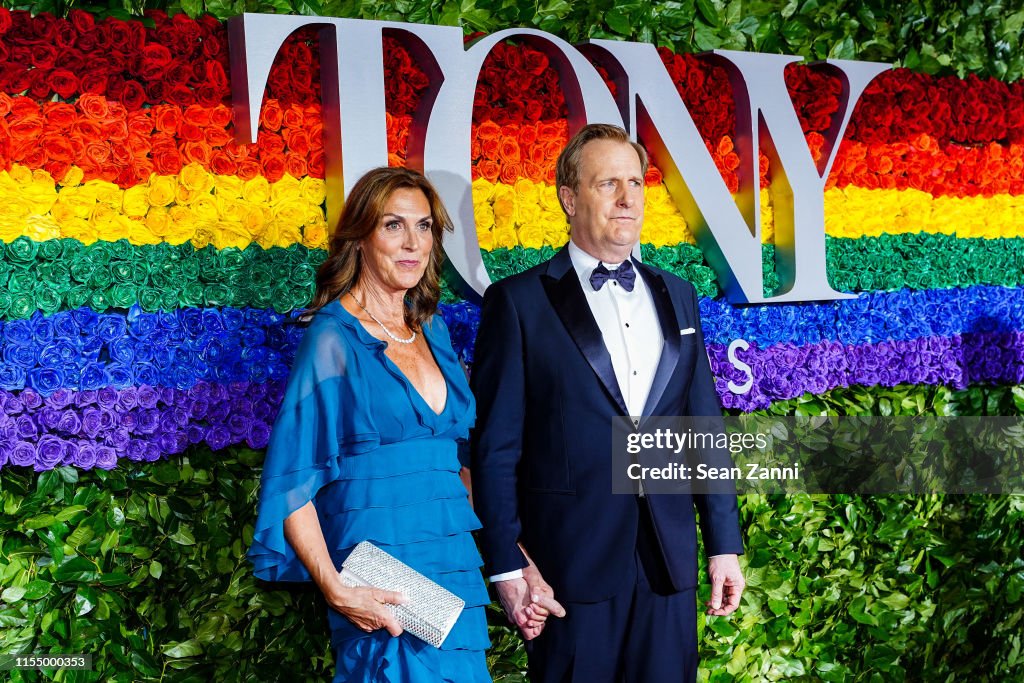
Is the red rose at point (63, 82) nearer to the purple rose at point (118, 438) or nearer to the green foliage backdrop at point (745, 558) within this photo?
the green foliage backdrop at point (745, 558)

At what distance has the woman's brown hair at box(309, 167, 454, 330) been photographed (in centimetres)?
245

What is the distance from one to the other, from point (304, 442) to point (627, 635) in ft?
2.99

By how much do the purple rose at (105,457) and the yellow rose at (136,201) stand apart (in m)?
0.58

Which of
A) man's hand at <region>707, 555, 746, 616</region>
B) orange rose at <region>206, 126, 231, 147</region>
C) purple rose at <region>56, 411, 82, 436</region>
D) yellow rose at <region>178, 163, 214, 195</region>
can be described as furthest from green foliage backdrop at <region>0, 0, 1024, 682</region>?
man's hand at <region>707, 555, 746, 616</region>

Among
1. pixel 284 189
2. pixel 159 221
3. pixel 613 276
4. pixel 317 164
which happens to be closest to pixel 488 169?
pixel 317 164

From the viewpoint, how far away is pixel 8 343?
2645mm

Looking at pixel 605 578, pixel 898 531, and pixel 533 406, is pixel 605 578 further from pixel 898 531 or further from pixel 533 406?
pixel 898 531

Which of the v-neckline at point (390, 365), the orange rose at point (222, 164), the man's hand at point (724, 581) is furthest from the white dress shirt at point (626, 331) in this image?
the orange rose at point (222, 164)

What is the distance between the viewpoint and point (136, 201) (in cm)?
280

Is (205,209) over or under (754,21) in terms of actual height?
under

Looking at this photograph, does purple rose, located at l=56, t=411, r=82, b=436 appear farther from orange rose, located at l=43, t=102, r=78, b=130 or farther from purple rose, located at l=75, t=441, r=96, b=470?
orange rose, located at l=43, t=102, r=78, b=130

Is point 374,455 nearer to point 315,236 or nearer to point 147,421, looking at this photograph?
point 147,421

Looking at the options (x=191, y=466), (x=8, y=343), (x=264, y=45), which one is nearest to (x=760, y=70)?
(x=264, y=45)

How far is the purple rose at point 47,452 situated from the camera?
2664mm
